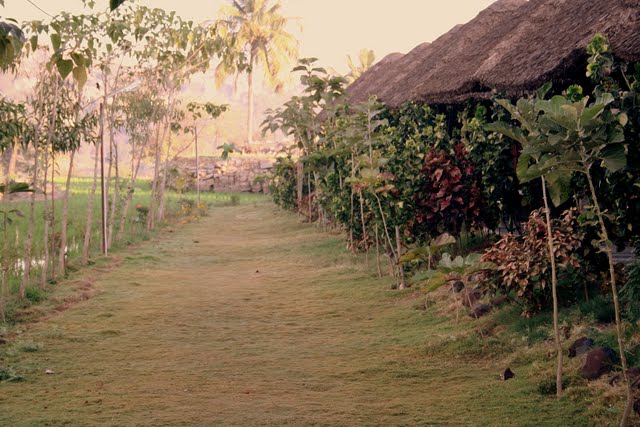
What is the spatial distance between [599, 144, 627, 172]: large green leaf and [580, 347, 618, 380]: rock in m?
1.23

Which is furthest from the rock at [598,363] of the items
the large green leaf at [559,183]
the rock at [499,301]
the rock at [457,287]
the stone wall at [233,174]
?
the stone wall at [233,174]

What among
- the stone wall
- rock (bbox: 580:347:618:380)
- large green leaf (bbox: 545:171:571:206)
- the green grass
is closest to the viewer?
large green leaf (bbox: 545:171:571:206)

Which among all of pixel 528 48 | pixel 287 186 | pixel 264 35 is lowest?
pixel 287 186

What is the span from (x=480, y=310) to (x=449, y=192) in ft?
6.73

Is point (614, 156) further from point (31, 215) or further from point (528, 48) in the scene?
point (31, 215)

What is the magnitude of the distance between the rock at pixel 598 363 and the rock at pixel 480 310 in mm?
→ 1956

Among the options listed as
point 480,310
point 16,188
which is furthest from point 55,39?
point 480,310

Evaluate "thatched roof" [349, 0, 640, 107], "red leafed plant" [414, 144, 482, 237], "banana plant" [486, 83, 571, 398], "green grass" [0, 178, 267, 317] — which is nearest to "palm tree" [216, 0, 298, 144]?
"green grass" [0, 178, 267, 317]

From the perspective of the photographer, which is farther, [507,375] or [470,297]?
[470,297]

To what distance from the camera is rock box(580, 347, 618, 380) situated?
5406mm

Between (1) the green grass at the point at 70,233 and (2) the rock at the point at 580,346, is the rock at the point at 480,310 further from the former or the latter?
(1) the green grass at the point at 70,233

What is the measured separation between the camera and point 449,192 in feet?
30.4

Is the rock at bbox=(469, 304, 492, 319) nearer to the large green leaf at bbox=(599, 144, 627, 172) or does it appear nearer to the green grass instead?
the large green leaf at bbox=(599, 144, 627, 172)

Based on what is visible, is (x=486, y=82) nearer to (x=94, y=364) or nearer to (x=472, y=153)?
(x=472, y=153)
